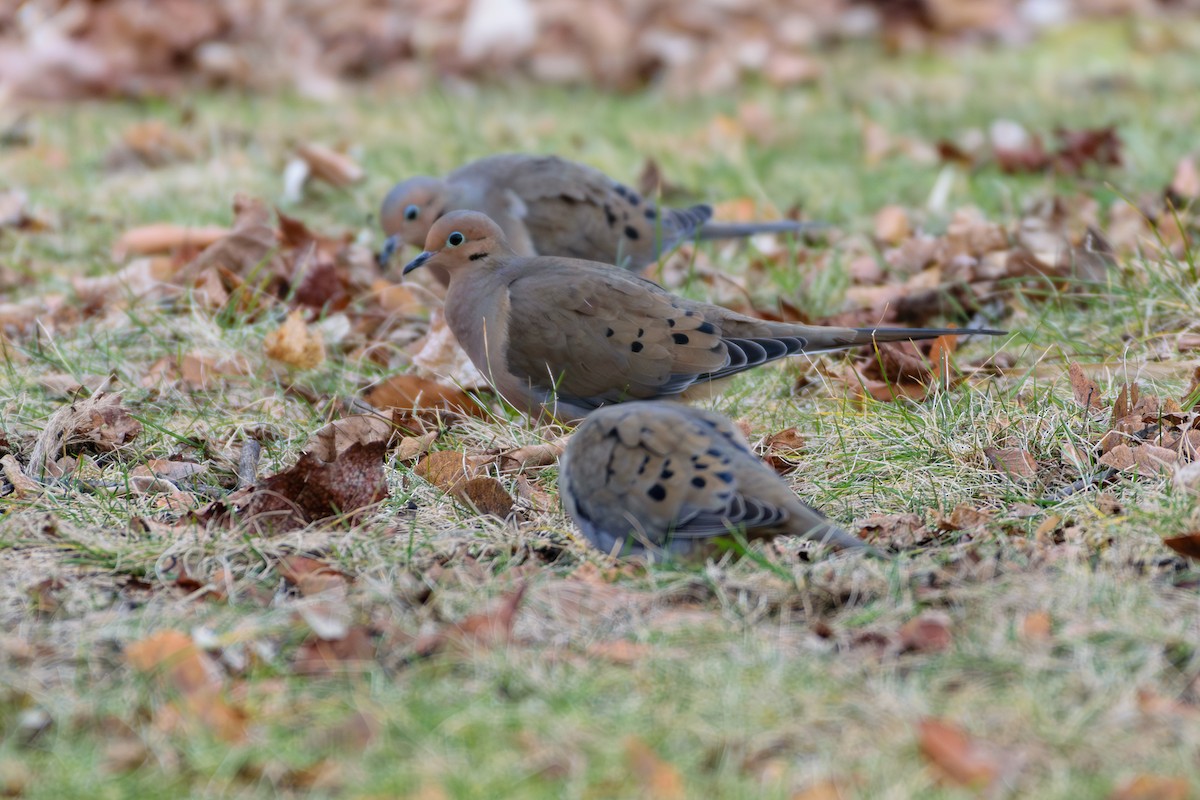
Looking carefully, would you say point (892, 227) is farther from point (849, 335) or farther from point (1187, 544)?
point (1187, 544)

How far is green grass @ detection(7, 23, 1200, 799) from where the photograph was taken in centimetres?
214

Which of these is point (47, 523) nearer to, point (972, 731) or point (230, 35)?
point (972, 731)

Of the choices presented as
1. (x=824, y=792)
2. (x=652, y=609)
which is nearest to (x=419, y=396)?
(x=652, y=609)

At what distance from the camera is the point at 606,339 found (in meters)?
3.79

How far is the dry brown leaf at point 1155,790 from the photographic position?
78.4 inches

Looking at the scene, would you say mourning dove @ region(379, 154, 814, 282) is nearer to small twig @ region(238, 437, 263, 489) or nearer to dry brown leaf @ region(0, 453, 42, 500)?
small twig @ region(238, 437, 263, 489)

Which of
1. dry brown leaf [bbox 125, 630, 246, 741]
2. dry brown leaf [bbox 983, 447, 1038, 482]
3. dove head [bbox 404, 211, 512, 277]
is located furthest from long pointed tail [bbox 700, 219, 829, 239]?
dry brown leaf [bbox 125, 630, 246, 741]

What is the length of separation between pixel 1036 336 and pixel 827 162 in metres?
2.56

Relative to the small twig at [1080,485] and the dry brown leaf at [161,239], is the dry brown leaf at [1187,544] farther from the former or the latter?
the dry brown leaf at [161,239]

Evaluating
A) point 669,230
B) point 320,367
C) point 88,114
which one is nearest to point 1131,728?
point 320,367

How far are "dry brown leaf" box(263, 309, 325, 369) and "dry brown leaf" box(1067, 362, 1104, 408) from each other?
7.00 ft

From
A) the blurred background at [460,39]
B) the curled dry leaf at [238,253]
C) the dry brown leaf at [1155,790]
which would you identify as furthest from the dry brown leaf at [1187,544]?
the blurred background at [460,39]

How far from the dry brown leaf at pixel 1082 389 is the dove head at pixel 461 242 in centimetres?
163

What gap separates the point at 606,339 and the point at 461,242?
0.59 m
